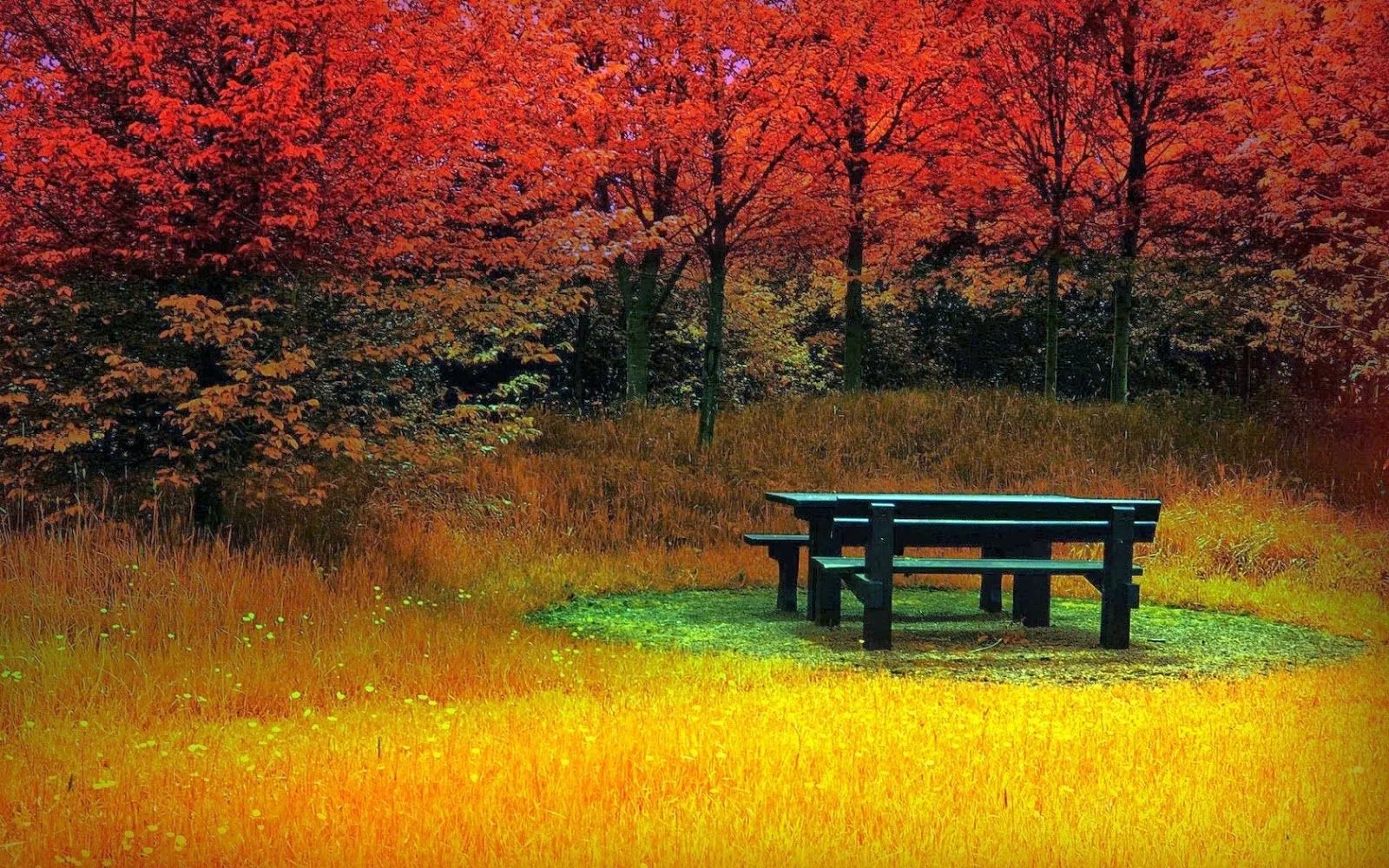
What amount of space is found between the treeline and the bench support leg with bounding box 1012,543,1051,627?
3.83 metres

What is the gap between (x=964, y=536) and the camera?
8500mm

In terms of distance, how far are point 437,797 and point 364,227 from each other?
22.2 ft

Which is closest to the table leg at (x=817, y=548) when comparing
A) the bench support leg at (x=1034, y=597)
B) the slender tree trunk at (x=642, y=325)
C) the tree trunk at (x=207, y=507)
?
the bench support leg at (x=1034, y=597)

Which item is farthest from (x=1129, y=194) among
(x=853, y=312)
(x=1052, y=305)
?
(x=853, y=312)

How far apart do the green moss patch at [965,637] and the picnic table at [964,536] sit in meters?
0.28

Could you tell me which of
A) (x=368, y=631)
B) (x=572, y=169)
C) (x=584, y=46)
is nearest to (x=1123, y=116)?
(x=584, y=46)

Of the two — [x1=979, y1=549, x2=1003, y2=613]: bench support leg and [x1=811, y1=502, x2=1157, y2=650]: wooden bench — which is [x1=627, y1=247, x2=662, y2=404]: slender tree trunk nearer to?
[x1=979, y1=549, x2=1003, y2=613]: bench support leg

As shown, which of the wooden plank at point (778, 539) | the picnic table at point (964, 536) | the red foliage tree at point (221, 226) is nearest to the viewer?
the picnic table at point (964, 536)

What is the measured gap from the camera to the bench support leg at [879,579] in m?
7.91

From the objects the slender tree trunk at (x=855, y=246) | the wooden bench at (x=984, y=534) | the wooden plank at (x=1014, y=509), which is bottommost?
the wooden bench at (x=984, y=534)

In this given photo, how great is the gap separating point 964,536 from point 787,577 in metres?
1.80

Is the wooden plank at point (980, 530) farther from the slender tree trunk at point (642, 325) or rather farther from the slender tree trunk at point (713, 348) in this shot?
the slender tree trunk at point (642, 325)

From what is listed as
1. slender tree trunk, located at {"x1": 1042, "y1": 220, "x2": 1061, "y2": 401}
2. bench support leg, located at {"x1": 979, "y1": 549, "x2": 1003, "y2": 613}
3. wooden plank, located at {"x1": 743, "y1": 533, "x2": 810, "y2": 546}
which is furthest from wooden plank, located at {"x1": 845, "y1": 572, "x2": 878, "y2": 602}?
slender tree trunk, located at {"x1": 1042, "y1": 220, "x2": 1061, "y2": 401}

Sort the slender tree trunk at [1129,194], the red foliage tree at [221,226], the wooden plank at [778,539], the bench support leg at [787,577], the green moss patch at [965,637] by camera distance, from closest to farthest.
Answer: the green moss patch at [965,637] < the red foliage tree at [221,226] < the wooden plank at [778,539] < the bench support leg at [787,577] < the slender tree trunk at [1129,194]
